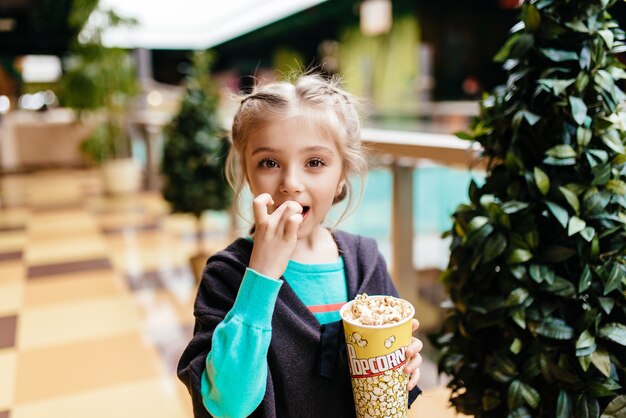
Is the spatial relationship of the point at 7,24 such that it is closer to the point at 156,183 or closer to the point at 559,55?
the point at 156,183

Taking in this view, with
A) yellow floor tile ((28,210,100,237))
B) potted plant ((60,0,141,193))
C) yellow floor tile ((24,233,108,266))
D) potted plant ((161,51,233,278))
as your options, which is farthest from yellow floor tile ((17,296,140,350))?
potted plant ((60,0,141,193))

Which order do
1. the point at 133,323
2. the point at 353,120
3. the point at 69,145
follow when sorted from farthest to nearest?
the point at 69,145 < the point at 133,323 < the point at 353,120

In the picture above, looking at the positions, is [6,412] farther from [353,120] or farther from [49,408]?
[353,120]

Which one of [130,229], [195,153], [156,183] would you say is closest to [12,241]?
[130,229]

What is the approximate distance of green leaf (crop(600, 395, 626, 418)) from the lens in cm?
129

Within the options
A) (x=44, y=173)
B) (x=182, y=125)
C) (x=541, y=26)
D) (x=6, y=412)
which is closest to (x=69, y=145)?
(x=44, y=173)

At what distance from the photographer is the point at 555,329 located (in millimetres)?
1321

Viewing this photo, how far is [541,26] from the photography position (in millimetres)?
1283

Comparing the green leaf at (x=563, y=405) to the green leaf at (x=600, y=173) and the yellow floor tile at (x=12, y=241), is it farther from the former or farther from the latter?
the yellow floor tile at (x=12, y=241)

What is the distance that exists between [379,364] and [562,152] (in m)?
0.76

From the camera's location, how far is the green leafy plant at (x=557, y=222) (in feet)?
4.15

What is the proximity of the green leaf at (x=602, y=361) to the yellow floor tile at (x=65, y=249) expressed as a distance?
14.0ft

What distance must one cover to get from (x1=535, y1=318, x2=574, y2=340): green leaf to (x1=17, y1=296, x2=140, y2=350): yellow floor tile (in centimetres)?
249

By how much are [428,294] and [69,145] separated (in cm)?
1029
